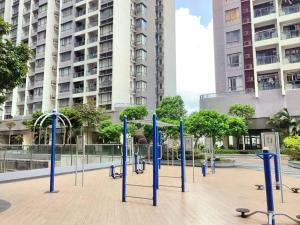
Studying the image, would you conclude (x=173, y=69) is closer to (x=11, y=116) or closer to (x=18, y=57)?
(x=11, y=116)

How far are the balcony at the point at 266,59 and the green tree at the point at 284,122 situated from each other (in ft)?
24.2

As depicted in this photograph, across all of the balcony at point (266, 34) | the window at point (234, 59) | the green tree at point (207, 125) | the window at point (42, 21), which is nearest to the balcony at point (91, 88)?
the window at point (42, 21)

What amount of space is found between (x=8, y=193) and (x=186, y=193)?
21.6 ft

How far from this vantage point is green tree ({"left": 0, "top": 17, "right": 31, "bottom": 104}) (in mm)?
10728

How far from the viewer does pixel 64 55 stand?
180ft

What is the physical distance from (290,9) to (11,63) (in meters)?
37.8

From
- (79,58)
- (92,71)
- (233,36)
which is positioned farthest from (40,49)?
(233,36)

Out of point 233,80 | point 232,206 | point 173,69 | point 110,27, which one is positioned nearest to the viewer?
point 232,206

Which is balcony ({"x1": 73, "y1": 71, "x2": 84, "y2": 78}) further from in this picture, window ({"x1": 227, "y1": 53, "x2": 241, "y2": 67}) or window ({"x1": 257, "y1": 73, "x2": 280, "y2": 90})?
window ({"x1": 257, "y1": 73, "x2": 280, "y2": 90})

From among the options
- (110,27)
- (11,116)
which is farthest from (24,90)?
(110,27)

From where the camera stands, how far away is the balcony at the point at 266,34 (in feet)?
129

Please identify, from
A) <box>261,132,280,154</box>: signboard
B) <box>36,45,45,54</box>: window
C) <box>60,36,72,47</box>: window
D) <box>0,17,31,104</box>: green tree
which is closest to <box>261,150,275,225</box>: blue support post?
<box>261,132,280,154</box>: signboard

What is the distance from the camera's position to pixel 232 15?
4519cm

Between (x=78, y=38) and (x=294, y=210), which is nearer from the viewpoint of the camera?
(x=294, y=210)
